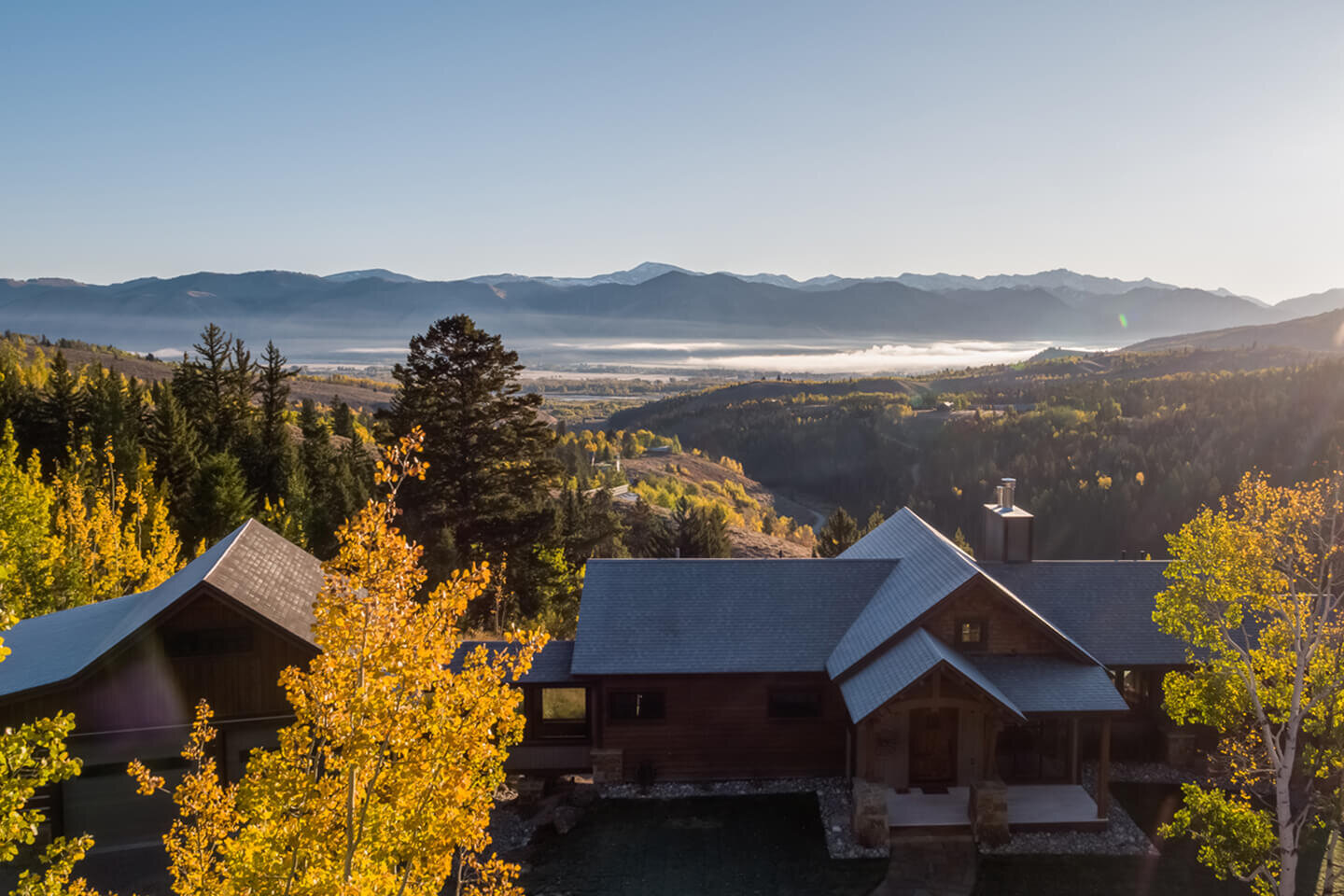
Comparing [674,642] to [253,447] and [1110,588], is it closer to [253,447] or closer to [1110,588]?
[1110,588]

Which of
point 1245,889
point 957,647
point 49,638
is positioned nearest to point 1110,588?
point 957,647

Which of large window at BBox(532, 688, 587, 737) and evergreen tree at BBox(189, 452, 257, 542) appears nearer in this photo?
large window at BBox(532, 688, 587, 737)

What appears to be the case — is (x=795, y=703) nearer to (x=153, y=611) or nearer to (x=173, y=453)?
(x=153, y=611)

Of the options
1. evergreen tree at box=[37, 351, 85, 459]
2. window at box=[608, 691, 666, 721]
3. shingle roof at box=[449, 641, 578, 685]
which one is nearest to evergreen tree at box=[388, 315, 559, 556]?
shingle roof at box=[449, 641, 578, 685]

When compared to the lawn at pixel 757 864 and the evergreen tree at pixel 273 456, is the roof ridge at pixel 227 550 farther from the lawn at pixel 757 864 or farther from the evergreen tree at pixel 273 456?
the evergreen tree at pixel 273 456

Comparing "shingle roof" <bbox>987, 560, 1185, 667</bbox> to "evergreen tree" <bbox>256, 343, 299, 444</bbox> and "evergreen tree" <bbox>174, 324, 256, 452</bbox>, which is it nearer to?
"evergreen tree" <bbox>256, 343, 299, 444</bbox>

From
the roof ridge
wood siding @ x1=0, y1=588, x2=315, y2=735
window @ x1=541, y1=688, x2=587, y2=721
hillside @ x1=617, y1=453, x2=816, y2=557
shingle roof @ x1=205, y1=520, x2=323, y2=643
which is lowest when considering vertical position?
hillside @ x1=617, y1=453, x2=816, y2=557

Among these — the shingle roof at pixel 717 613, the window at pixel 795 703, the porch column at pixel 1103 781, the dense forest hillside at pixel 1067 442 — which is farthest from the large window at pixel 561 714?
the dense forest hillside at pixel 1067 442
